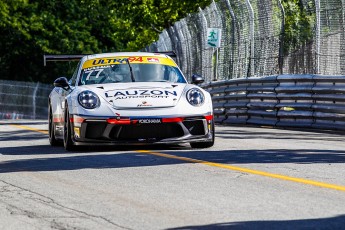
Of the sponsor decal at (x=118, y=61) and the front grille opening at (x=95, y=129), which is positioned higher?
the sponsor decal at (x=118, y=61)

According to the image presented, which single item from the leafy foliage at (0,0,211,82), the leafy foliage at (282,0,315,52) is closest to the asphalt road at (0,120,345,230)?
the leafy foliage at (282,0,315,52)

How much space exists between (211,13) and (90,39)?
27.6 m

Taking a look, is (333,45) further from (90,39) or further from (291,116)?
(90,39)

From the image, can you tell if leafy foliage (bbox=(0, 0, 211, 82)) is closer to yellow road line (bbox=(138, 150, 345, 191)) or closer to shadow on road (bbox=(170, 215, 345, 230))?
yellow road line (bbox=(138, 150, 345, 191))

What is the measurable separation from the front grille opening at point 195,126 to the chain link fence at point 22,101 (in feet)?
105

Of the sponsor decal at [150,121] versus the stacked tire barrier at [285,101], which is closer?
the sponsor decal at [150,121]

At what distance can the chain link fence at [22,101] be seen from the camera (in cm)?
4534

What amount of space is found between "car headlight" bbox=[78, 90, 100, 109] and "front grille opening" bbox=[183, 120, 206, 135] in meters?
1.15

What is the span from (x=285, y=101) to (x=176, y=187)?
1274cm

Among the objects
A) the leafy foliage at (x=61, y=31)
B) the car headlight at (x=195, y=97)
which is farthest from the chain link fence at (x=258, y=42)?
the leafy foliage at (x=61, y=31)

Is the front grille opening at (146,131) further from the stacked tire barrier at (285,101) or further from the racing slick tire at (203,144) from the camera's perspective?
the stacked tire barrier at (285,101)

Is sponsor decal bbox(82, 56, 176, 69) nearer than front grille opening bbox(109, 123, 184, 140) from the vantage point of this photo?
No

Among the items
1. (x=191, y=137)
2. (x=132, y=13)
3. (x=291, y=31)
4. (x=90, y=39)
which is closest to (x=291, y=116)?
(x=291, y=31)

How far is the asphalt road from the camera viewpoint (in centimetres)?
736
